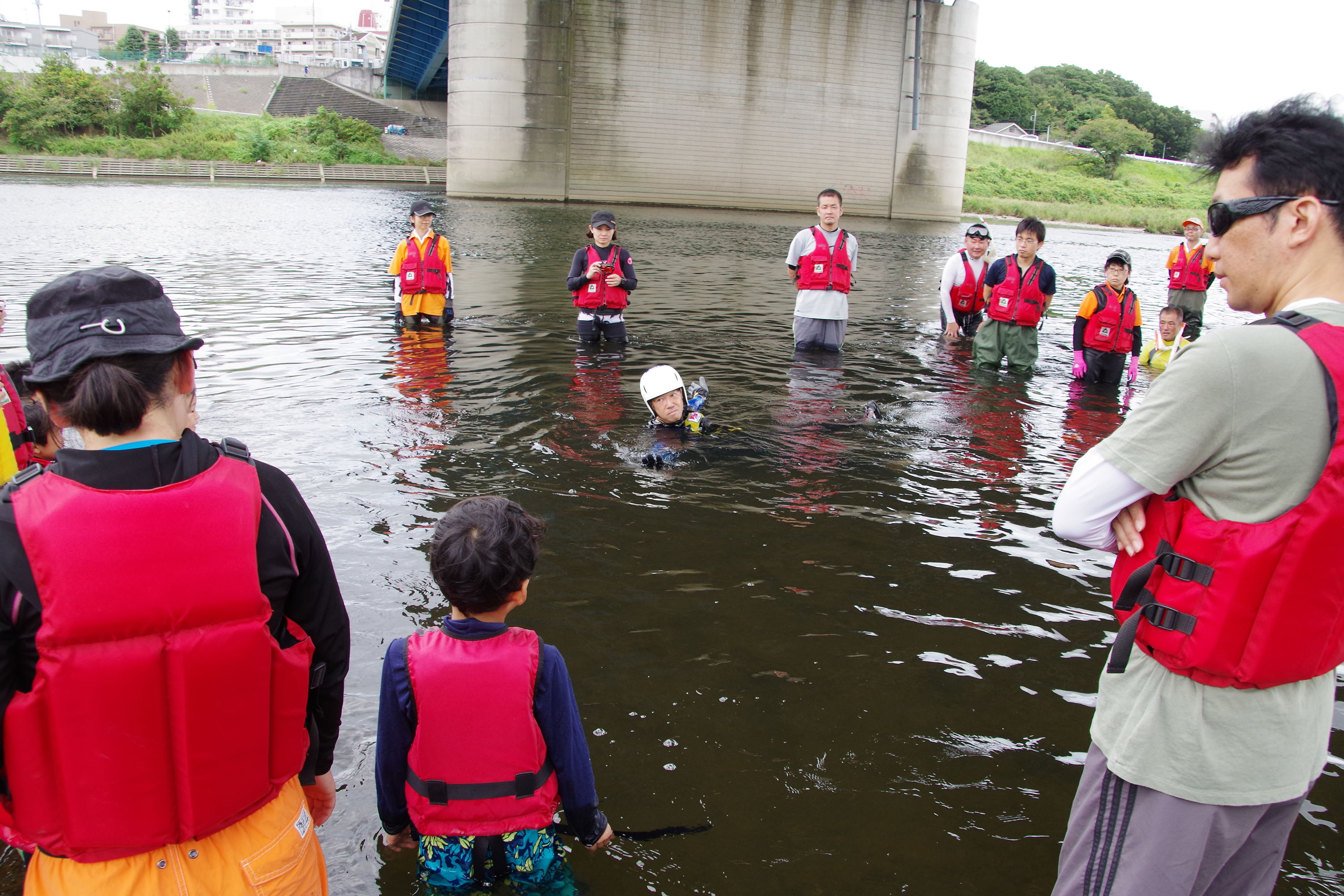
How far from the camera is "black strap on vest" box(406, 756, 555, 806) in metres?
2.50

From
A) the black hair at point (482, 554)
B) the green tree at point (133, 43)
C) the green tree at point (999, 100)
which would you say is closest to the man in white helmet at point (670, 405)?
the black hair at point (482, 554)

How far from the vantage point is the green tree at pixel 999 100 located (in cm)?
12075

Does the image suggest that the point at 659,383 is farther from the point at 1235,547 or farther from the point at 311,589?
the point at 1235,547

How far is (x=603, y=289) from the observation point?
11945 millimetres

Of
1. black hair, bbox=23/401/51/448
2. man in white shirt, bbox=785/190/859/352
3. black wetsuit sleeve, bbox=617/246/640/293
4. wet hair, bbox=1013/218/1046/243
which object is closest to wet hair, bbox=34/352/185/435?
black hair, bbox=23/401/51/448

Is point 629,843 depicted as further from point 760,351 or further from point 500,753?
point 760,351

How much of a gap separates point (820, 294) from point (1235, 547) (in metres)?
9.79

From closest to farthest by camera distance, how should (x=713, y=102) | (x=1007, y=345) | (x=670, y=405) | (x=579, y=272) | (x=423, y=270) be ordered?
(x=670, y=405) → (x=1007, y=345) → (x=579, y=272) → (x=423, y=270) → (x=713, y=102)

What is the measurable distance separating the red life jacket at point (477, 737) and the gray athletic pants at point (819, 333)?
9841 millimetres

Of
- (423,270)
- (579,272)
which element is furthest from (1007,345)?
(423,270)

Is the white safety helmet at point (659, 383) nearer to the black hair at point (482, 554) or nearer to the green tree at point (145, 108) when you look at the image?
the black hair at point (482, 554)

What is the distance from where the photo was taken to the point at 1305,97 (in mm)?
2053

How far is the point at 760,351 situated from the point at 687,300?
526 cm

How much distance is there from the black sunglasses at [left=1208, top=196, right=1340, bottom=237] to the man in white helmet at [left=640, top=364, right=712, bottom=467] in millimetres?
5542
